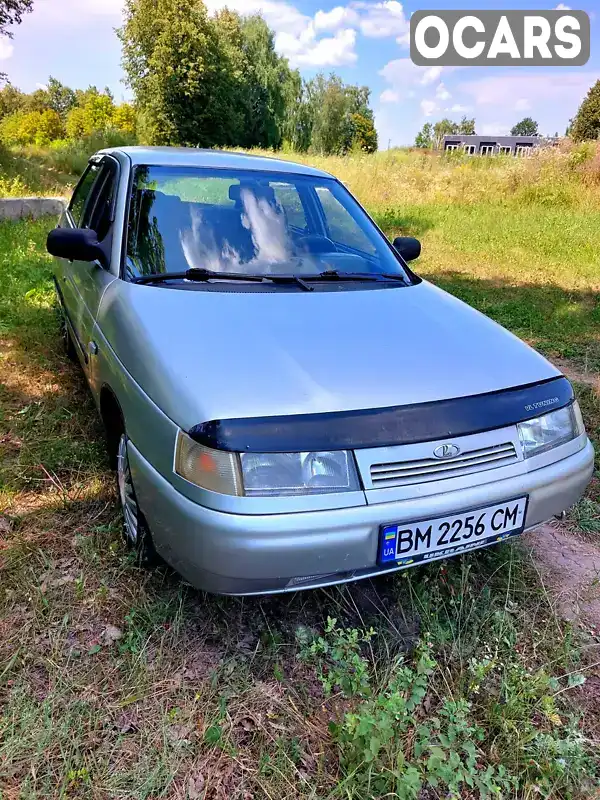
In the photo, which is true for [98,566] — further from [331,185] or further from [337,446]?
[331,185]

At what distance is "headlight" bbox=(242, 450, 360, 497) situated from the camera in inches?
61.7

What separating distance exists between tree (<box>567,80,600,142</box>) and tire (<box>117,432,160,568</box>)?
150 ft

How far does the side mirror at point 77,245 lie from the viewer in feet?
8.49

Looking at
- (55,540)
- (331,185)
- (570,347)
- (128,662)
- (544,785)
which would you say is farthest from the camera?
(570,347)

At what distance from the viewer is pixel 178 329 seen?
2.00 m

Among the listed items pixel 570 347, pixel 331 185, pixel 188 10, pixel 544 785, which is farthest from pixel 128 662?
pixel 188 10

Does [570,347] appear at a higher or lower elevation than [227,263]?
lower

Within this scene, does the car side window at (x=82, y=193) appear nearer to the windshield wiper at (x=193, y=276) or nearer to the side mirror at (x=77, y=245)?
the side mirror at (x=77, y=245)

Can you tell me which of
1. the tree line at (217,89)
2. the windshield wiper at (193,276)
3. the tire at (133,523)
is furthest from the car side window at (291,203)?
the tree line at (217,89)

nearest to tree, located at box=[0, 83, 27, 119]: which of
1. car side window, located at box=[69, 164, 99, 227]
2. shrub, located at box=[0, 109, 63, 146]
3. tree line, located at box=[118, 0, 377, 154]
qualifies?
shrub, located at box=[0, 109, 63, 146]

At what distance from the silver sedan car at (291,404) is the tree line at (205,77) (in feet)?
107

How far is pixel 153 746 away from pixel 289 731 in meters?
0.39

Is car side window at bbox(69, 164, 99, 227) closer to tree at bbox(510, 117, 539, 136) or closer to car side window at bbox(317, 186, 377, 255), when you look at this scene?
car side window at bbox(317, 186, 377, 255)

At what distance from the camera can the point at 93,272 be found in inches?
108
